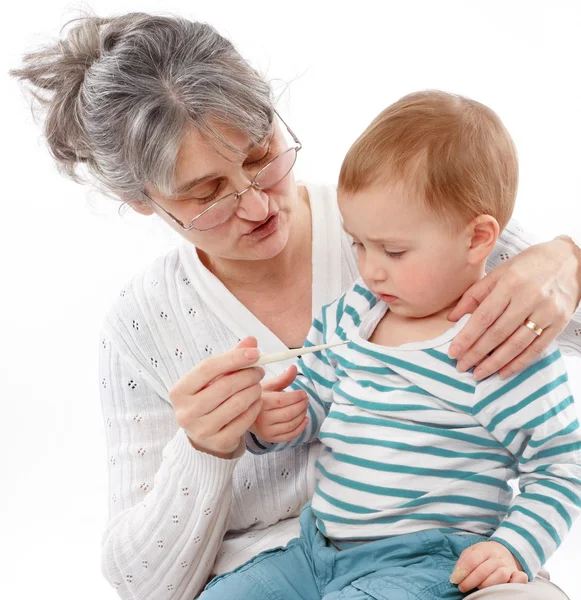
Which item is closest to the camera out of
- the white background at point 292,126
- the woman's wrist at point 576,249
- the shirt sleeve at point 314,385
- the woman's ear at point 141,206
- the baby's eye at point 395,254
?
the baby's eye at point 395,254

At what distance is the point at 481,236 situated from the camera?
1.67 m

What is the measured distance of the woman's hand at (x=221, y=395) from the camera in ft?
5.54

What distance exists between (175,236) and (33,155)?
4.15ft

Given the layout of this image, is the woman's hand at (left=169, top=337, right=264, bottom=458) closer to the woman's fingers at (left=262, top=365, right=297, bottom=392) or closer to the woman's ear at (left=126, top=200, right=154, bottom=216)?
the woman's fingers at (left=262, top=365, right=297, bottom=392)

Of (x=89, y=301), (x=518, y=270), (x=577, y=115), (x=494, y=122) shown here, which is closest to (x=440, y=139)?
(x=494, y=122)

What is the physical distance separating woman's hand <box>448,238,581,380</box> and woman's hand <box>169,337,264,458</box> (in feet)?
1.15

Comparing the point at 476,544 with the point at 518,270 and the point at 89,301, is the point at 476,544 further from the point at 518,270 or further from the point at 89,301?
the point at 89,301

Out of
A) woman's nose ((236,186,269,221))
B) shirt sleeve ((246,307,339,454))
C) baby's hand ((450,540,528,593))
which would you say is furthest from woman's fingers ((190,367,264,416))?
baby's hand ((450,540,528,593))

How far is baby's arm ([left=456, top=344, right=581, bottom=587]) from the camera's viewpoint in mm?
1612

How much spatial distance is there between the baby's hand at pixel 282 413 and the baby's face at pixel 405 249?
0.87 feet

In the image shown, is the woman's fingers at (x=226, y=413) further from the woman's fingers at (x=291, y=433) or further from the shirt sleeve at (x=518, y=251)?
the shirt sleeve at (x=518, y=251)

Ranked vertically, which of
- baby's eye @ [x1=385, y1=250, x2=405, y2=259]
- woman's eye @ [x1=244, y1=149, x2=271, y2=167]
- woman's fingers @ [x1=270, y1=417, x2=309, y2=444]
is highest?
woman's eye @ [x1=244, y1=149, x2=271, y2=167]

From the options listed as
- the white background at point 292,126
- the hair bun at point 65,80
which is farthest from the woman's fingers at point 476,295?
the white background at point 292,126

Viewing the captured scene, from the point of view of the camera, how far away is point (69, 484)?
11.5 ft
